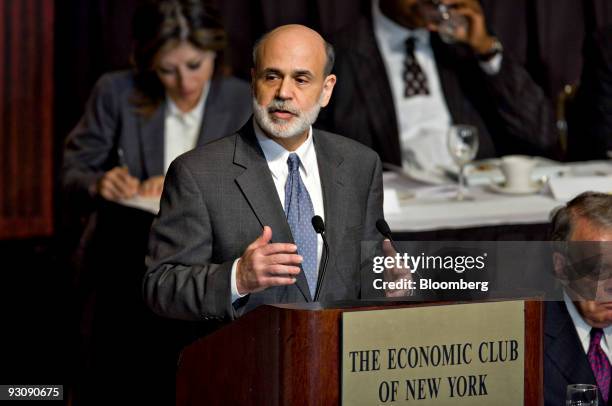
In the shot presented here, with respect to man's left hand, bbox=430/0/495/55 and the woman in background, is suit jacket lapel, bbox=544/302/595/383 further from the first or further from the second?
man's left hand, bbox=430/0/495/55

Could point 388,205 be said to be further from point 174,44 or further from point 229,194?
point 229,194

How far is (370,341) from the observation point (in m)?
1.84

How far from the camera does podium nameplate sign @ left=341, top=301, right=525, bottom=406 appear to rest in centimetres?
184

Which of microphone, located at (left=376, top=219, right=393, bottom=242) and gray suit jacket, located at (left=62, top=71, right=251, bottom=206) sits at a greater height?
gray suit jacket, located at (left=62, top=71, right=251, bottom=206)

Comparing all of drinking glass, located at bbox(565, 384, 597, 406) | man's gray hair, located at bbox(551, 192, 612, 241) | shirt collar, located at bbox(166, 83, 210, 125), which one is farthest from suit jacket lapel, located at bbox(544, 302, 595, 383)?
shirt collar, located at bbox(166, 83, 210, 125)

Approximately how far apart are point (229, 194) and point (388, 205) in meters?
1.42

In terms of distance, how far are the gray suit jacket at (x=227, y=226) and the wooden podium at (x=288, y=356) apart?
0.83ft

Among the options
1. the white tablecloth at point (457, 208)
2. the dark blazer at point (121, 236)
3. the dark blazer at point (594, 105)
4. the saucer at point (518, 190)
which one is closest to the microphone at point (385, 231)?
the dark blazer at point (121, 236)

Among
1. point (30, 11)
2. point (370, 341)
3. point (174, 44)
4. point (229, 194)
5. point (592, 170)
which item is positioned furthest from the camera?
point (30, 11)

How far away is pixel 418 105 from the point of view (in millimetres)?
4918

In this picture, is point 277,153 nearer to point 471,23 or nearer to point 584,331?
point 584,331

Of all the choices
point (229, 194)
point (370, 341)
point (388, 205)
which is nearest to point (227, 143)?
point (229, 194)

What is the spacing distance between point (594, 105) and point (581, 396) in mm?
2999

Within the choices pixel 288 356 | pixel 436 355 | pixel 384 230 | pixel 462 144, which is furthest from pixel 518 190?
pixel 288 356
